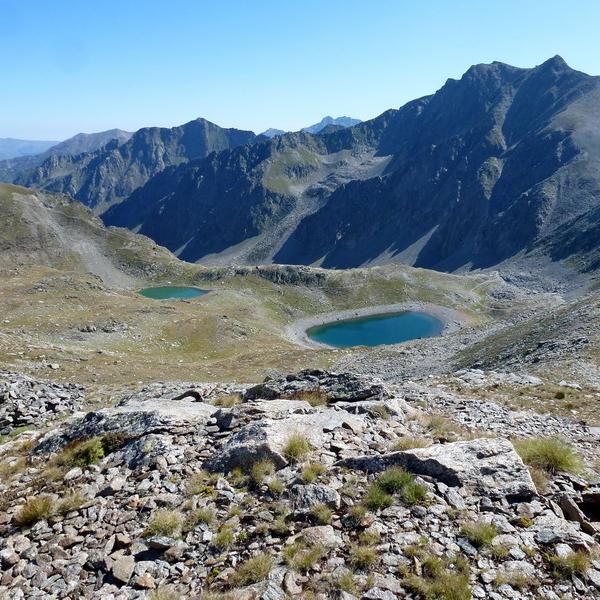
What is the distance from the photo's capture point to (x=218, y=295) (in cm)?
13250

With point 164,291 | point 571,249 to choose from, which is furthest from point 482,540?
point 571,249

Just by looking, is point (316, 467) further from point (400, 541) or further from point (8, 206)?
point (8, 206)

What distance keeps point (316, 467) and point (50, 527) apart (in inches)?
260

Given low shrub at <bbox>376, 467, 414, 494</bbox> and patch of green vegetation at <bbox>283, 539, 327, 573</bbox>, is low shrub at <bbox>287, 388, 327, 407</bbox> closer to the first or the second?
low shrub at <bbox>376, 467, 414, 494</bbox>

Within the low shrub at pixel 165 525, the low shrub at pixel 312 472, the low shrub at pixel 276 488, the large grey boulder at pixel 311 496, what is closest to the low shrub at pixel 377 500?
the large grey boulder at pixel 311 496

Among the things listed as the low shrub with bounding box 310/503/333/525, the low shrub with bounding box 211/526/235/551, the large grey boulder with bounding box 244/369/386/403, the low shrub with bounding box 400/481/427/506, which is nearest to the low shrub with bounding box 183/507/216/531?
the low shrub with bounding box 211/526/235/551

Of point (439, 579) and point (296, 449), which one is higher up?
point (296, 449)

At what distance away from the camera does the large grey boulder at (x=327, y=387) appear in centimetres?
1945

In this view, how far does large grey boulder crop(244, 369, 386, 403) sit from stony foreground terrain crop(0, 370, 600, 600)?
8.16 ft

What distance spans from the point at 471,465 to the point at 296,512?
4.71 meters

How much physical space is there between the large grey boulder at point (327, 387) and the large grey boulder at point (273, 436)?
3.64 m

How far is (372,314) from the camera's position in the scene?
139 metres

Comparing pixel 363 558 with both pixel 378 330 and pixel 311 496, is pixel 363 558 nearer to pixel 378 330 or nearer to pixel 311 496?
pixel 311 496

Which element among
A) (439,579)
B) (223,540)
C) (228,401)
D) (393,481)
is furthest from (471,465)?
(228,401)
